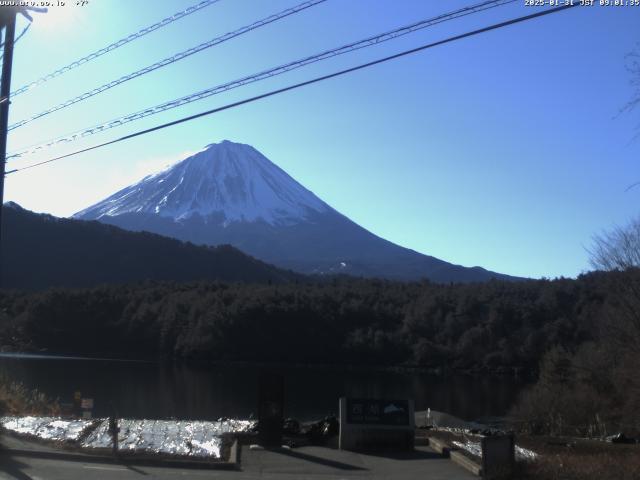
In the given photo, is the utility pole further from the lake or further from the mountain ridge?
the mountain ridge

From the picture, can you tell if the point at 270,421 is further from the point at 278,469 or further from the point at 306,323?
the point at 306,323

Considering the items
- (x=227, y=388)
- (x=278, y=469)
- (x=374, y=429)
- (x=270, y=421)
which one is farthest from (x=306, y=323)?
(x=278, y=469)

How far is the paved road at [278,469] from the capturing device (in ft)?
39.9

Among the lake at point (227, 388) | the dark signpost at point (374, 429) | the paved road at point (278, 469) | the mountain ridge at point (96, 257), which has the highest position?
the mountain ridge at point (96, 257)

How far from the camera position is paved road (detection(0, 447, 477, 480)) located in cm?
1217

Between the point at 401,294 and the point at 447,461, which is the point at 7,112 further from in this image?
the point at 401,294

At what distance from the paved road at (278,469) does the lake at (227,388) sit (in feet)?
69.8

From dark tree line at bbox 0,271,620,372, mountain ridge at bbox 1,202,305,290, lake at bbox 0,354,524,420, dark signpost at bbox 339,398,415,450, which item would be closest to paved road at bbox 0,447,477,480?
dark signpost at bbox 339,398,415,450

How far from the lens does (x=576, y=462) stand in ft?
37.7

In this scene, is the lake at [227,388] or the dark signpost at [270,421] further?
the lake at [227,388]

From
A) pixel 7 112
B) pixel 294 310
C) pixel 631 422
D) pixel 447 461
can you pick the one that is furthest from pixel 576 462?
pixel 294 310

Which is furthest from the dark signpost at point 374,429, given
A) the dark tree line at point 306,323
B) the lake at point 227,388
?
the dark tree line at point 306,323

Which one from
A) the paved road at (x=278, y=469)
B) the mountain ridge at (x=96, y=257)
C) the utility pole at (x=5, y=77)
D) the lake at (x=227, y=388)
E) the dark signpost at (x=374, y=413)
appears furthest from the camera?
the mountain ridge at (x=96, y=257)

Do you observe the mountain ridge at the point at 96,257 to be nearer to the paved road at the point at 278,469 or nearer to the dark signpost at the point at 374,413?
the dark signpost at the point at 374,413
